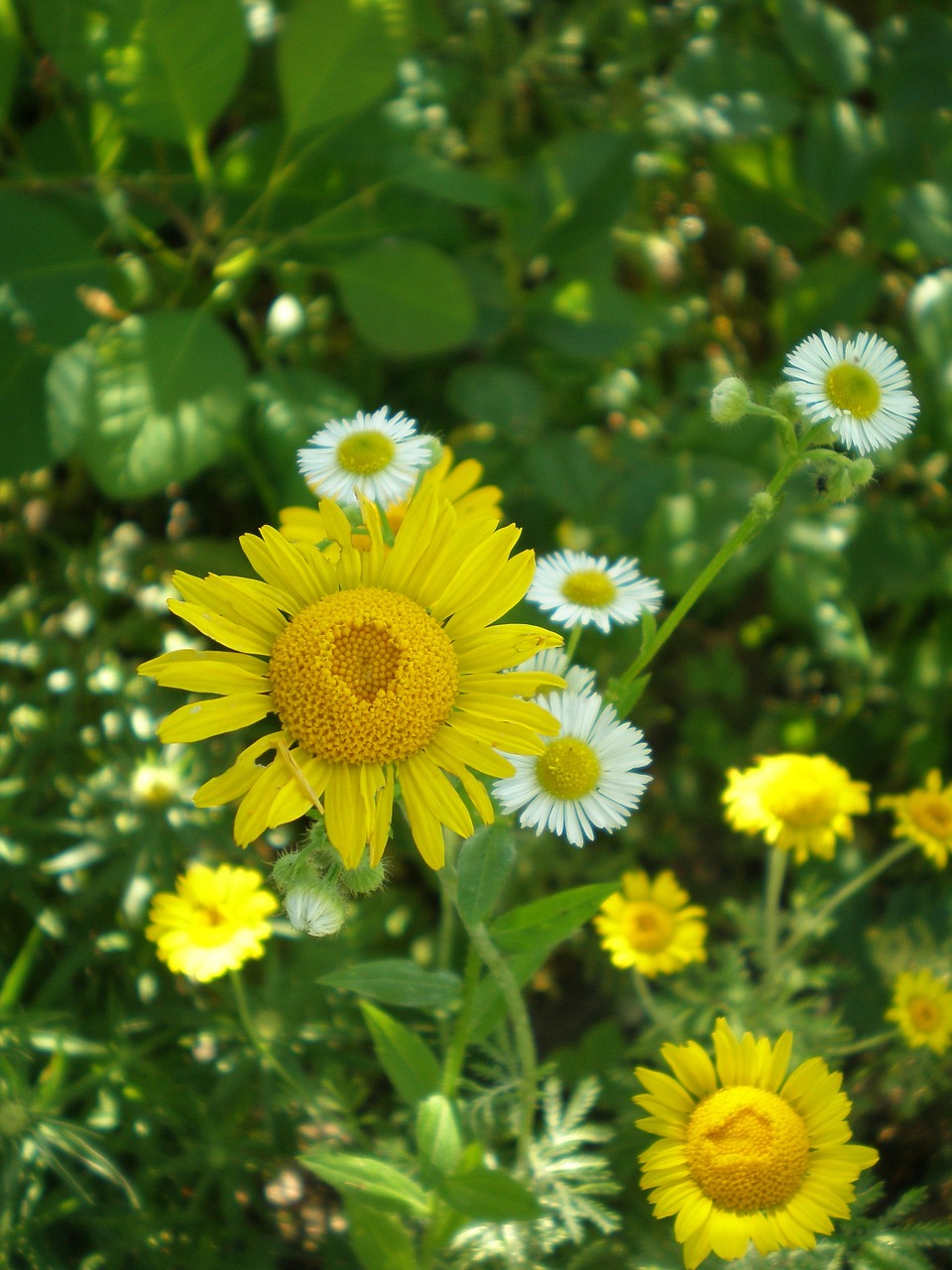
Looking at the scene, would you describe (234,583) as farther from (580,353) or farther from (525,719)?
(580,353)

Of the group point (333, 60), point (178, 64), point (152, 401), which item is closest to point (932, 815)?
point (152, 401)

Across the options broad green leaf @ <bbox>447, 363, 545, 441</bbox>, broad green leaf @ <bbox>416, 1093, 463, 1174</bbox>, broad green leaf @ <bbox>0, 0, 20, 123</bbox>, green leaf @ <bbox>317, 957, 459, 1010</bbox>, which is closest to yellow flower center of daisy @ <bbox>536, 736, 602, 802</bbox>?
green leaf @ <bbox>317, 957, 459, 1010</bbox>

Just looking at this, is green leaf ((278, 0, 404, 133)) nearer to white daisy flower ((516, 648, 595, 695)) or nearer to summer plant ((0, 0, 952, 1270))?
summer plant ((0, 0, 952, 1270))

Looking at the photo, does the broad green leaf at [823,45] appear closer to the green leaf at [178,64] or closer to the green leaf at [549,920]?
the green leaf at [178,64]

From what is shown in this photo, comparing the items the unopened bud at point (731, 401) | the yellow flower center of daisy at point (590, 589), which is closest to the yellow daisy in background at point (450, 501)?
the yellow flower center of daisy at point (590, 589)

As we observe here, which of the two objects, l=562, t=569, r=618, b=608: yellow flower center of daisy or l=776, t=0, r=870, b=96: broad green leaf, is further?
l=776, t=0, r=870, b=96: broad green leaf

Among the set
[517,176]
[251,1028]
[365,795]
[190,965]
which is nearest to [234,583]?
[365,795]
